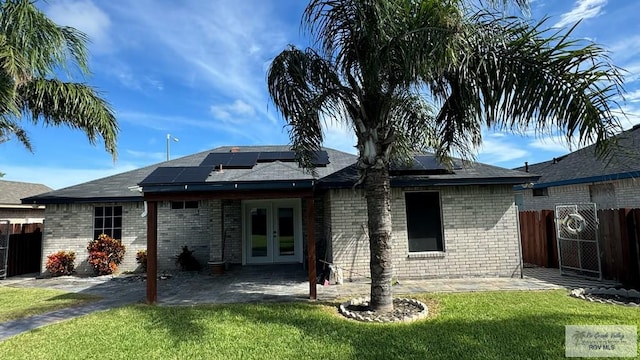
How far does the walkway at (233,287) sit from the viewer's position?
813 centimetres

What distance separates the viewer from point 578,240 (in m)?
10.3

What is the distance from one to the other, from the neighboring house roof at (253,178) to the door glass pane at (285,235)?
8.11 feet

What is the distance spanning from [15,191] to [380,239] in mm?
26402

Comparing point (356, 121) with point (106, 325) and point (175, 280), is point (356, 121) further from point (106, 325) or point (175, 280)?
point (175, 280)

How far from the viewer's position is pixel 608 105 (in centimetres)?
522

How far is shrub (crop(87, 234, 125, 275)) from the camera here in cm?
1265

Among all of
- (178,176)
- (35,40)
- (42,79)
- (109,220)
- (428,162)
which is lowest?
(109,220)

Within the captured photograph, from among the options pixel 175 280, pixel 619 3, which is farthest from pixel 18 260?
pixel 619 3

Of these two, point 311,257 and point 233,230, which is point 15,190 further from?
point 311,257

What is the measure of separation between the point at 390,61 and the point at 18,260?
1546 centimetres

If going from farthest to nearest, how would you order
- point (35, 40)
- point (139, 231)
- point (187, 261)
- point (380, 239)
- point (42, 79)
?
point (139, 231)
point (187, 261)
point (42, 79)
point (35, 40)
point (380, 239)

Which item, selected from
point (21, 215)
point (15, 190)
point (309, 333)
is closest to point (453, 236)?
point (309, 333)

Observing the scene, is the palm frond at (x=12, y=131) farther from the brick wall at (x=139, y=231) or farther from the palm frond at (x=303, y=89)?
the palm frond at (x=303, y=89)

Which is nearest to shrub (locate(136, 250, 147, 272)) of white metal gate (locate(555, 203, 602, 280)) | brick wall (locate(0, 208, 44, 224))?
brick wall (locate(0, 208, 44, 224))
